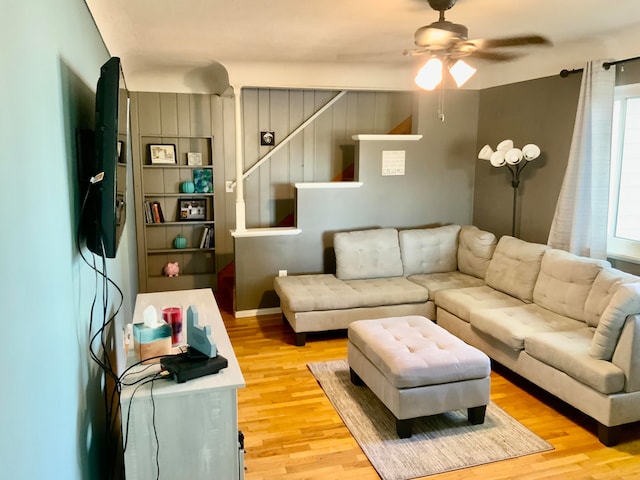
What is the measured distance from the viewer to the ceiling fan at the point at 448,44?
9.36 feet

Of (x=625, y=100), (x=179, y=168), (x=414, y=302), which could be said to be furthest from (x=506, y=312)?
(x=179, y=168)

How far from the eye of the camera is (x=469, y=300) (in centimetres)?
401

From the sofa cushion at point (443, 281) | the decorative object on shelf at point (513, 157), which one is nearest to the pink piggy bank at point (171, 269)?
the sofa cushion at point (443, 281)

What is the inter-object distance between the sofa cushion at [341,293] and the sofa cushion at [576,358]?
1318mm

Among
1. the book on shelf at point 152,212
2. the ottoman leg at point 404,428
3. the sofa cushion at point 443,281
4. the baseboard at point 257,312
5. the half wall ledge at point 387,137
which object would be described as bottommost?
the ottoman leg at point 404,428

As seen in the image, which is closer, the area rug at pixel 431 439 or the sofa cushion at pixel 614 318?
the area rug at pixel 431 439

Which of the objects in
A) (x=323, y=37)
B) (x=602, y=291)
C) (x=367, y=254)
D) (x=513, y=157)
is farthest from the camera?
(x=367, y=254)

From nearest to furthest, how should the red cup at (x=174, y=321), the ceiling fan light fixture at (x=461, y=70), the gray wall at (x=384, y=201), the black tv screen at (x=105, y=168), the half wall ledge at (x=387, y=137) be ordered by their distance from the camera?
1. the black tv screen at (x=105, y=168)
2. the red cup at (x=174, y=321)
3. the ceiling fan light fixture at (x=461, y=70)
4. the gray wall at (x=384, y=201)
5. the half wall ledge at (x=387, y=137)

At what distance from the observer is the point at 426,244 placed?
16.3ft

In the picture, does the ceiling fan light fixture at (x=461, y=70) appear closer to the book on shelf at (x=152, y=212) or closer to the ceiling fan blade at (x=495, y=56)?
the ceiling fan blade at (x=495, y=56)

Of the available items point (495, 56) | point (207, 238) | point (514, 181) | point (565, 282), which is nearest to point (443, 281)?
point (514, 181)

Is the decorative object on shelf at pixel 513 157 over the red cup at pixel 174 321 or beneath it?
over

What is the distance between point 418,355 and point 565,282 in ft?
4.64

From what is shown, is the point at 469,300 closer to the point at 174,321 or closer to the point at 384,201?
the point at 384,201
